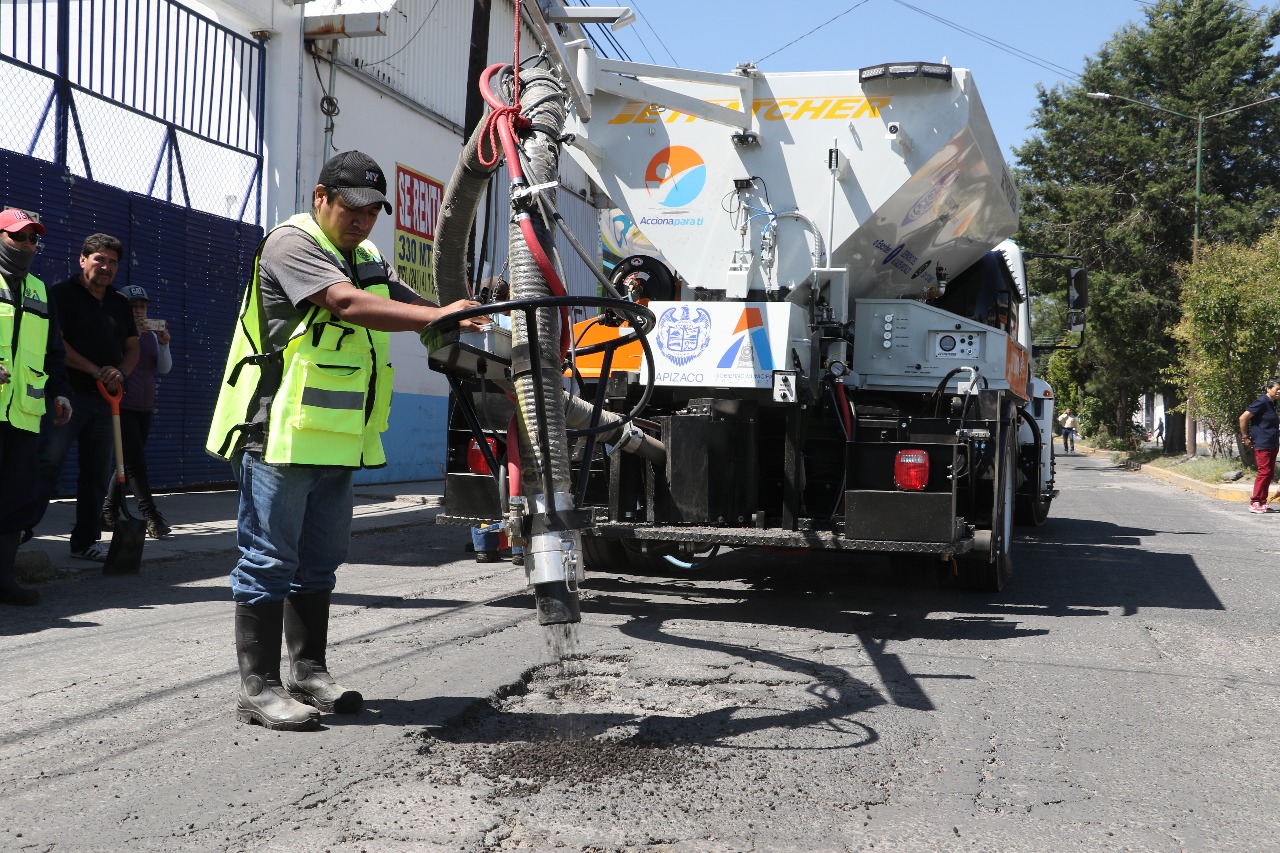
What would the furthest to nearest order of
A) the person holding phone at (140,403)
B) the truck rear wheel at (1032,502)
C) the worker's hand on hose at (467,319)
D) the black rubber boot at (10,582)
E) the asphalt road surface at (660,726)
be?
the truck rear wheel at (1032,502)
the person holding phone at (140,403)
the black rubber boot at (10,582)
the worker's hand on hose at (467,319)
the asphalt road surface at (660,726)

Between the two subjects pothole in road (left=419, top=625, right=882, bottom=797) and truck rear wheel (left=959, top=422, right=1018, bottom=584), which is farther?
truck rear wheel (left=959, top=422, right=1018, bottom=584)

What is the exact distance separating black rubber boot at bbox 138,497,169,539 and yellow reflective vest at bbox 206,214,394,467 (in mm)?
4677

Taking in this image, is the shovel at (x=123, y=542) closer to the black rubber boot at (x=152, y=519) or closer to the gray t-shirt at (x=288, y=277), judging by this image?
the black rubber boot at (x=152, y=519)

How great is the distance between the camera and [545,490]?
347cm

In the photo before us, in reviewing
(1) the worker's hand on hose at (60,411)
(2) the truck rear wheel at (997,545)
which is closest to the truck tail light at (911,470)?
(2) the truck rear wheel at (997,545)

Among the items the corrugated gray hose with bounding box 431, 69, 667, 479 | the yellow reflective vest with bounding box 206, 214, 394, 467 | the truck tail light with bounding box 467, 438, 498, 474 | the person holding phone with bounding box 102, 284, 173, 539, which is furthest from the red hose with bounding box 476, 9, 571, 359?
the person holding phone with bounding box 102, 284, 173, 539

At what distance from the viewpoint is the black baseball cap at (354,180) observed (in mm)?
3676

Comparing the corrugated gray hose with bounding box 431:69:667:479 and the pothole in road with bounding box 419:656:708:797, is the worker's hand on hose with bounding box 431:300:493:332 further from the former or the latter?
the pothole in road with bounding box 419:656:708:797

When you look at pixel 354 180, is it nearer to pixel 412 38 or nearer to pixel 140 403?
pixel 140 403

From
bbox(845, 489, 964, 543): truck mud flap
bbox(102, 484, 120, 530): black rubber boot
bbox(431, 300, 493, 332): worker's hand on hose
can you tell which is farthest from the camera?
bbox(102, 484, 120, 530): black rubber boot

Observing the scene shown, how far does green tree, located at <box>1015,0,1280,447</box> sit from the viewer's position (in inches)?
1147

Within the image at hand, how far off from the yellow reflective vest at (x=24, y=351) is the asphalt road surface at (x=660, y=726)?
101 centimetres

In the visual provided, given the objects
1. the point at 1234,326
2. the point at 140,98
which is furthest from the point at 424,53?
the point at 1234,326

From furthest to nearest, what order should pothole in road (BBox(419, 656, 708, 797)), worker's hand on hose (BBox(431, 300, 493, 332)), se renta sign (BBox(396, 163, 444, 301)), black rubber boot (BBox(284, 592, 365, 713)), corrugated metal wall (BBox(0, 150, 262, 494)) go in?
se renta sign (BBox(396, 163, 444, 301)) < corrugated metal wall (BBox(0, 150, 262, 494)) < black rubber boot (BBox(284, 592, 365, 713)) < worker's hand on hose (BBox(431, 300, 493, 332)) < pothole in road (BBox(419, 656, 708, 797))
